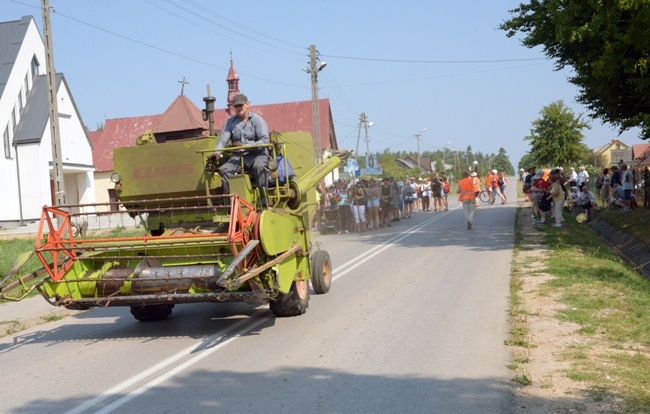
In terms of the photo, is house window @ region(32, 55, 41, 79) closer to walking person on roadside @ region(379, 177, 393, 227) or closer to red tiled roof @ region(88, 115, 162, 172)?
red tiled roof @ region(88, 115, 162, 172)

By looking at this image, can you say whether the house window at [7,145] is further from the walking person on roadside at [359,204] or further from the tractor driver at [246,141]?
the tractor driver at [246,141]

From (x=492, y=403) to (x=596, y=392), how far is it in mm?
890

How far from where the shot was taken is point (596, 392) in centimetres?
601

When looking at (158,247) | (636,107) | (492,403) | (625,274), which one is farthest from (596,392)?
(636,107)

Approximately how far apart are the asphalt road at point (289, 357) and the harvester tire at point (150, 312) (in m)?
0.14

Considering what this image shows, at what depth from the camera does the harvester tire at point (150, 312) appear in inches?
392

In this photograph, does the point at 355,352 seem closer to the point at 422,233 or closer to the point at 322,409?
the point at 322,409

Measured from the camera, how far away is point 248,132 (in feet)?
32.3

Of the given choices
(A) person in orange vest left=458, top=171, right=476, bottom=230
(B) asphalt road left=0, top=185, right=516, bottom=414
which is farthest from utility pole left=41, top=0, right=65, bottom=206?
(A) person in orange vest left=458, top=171, right=476, bottom=230

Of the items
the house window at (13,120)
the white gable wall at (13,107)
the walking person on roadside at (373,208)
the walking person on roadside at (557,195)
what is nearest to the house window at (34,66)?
the white gable wall at (13,107)

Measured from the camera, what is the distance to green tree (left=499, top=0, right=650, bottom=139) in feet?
52.4

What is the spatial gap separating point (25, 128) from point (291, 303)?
1365 inches

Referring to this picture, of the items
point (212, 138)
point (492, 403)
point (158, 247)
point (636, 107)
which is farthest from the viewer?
point (636, 107)

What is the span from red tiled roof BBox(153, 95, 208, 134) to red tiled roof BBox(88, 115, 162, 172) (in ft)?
22.1
